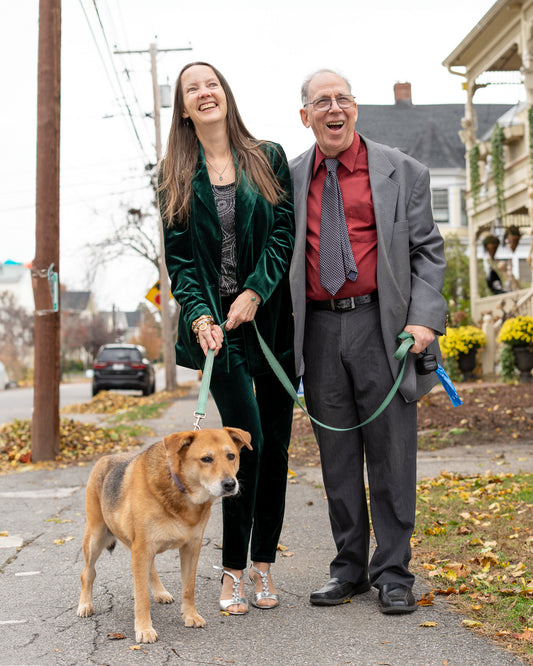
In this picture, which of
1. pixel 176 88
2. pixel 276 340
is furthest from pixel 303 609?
pixel 176 88

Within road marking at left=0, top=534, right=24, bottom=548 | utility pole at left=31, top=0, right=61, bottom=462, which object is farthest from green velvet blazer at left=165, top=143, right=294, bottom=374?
utility pole at left=31, top=0, right=61, bottom=462

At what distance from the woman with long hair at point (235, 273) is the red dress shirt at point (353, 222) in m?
0.12

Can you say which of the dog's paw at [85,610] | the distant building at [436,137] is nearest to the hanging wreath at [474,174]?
the distant building at [436,137]

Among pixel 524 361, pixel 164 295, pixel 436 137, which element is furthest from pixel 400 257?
pixel 436 137

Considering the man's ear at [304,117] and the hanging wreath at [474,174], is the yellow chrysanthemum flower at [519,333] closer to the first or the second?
the hanging wreath at [474,174]

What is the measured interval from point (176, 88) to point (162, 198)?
566mm

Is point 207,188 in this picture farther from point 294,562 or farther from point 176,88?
point 294,562

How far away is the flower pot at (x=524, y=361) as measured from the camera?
15.0 meters

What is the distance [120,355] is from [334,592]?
24.9 m

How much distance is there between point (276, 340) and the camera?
4.13m

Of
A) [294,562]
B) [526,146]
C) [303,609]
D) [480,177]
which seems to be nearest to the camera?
[303,609]

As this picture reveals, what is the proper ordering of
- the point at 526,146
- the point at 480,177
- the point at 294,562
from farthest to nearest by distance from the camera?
the point at 480,177, the point at 526,146, the point at 294,562

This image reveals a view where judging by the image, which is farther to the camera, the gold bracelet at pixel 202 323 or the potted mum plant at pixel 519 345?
the potted mum plant at pixel 519 345

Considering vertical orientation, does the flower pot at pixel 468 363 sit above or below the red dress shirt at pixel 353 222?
below
